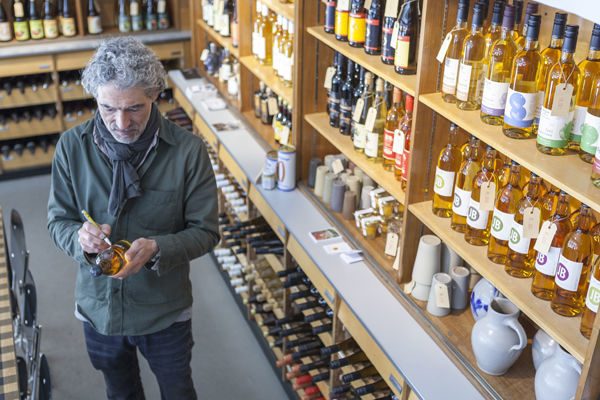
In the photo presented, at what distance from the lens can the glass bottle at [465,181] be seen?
230 centimetres

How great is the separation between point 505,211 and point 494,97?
14.7 inches

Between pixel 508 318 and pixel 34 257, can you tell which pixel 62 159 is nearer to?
pixel 508 318

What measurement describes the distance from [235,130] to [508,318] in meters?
2.45

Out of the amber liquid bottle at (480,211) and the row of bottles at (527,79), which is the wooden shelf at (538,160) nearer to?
the row of bottles at (527,79)

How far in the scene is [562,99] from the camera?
183 centimetres

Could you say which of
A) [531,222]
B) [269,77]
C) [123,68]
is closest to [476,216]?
[531,222]

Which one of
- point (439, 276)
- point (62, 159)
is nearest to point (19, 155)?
point (62, 159)

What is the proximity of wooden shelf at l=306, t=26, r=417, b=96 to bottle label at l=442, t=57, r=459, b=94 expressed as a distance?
0.16m

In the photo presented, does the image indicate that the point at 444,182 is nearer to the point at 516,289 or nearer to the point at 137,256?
the point at 516,289

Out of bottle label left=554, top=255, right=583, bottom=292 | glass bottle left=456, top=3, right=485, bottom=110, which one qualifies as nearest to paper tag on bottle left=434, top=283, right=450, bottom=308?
bottle label left=554, top=255, right=583, bottom=292

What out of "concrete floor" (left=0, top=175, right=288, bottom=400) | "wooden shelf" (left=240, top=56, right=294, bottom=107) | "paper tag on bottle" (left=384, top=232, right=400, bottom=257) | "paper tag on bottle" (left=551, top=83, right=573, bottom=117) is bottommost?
"concrete floor" (left=0, top=175, right=288, bottom=400)

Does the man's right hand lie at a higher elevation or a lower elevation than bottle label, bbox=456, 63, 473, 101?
lower

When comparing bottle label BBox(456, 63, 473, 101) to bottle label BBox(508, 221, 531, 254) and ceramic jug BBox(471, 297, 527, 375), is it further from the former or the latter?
ceramic jug BBox(471, 297, 527, 375)

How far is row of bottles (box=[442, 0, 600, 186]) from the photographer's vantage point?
1829 mm
